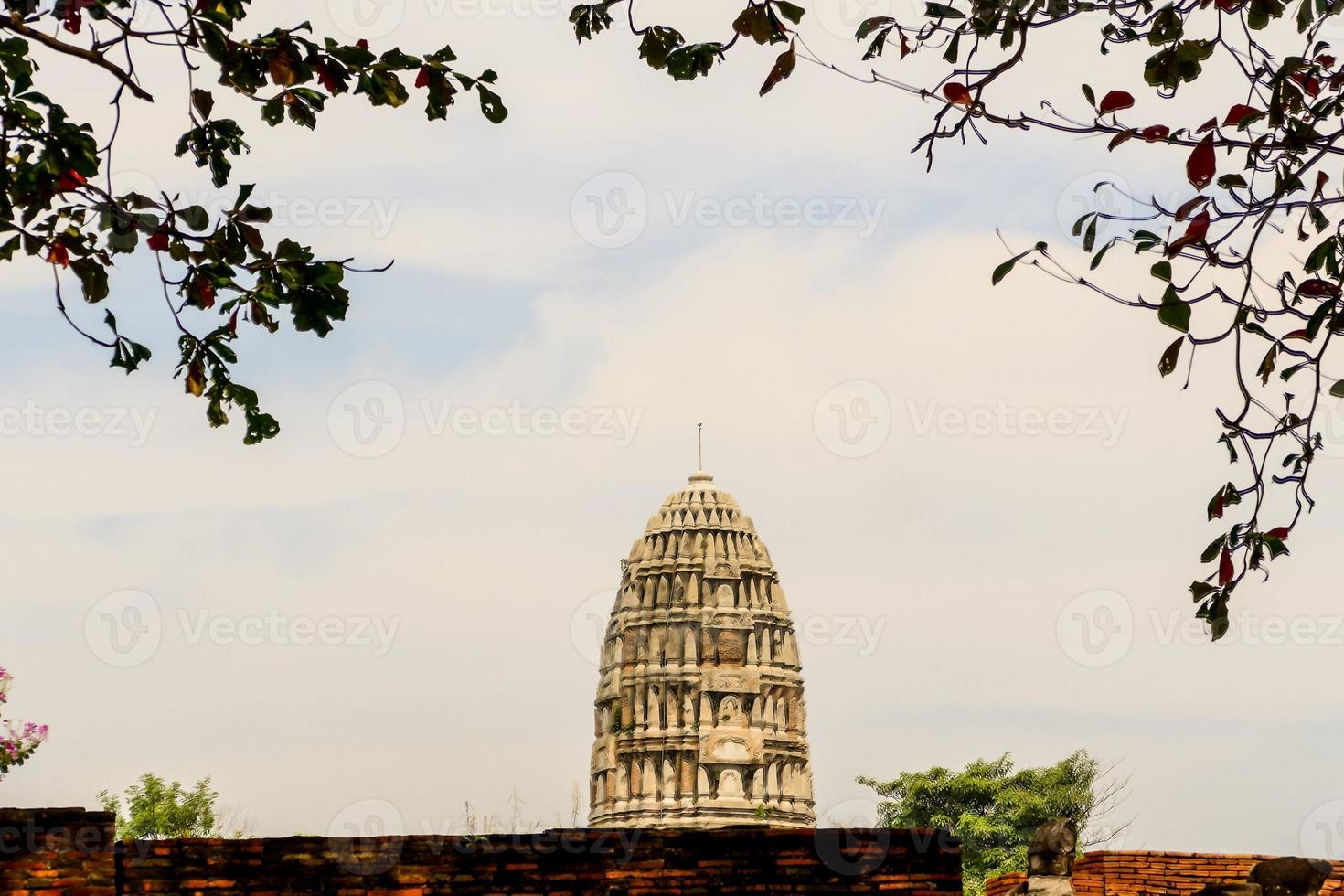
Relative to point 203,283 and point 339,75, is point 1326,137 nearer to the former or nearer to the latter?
point 339,75

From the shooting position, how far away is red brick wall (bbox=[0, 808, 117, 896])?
38.2 feet

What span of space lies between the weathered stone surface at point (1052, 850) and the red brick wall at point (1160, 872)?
391 cm

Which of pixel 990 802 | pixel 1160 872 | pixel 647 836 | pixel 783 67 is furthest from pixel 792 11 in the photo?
pixel 990 802

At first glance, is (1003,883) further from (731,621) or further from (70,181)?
(731,621)

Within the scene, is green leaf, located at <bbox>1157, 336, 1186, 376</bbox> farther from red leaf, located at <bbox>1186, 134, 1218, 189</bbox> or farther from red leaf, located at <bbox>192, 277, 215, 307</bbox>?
red leaf, located at <bbox>192, 277, 215, 307</bbox>

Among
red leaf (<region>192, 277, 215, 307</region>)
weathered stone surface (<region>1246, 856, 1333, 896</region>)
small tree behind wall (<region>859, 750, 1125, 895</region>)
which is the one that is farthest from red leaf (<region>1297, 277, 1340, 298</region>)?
small tree behind wall (<region>859, 750, 1125, 895</region>)

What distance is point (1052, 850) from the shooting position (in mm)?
15711

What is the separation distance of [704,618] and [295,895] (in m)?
53.8

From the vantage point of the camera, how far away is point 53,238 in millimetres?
8836

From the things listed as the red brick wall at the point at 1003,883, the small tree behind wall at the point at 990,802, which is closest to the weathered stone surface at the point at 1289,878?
the red brick wall at the point at 1003,883

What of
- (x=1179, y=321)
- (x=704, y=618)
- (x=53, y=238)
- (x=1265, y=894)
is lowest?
(x=1265, y=894)

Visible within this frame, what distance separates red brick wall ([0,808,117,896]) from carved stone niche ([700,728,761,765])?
5403 cm

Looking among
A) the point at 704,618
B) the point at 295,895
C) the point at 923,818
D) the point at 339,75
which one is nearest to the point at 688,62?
the point at 339,75

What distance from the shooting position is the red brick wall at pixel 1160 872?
19469 millimetres
